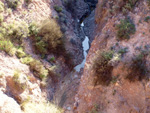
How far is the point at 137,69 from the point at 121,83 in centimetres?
101

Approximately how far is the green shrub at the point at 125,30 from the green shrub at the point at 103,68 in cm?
139

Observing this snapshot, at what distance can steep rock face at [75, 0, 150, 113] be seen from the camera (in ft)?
24.2

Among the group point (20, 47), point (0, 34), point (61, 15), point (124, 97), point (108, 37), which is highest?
point (0, 34)

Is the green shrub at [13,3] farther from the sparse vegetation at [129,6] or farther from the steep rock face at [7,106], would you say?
the sparse vegetation at [129,6]

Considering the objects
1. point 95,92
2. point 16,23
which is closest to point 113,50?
point 95,92

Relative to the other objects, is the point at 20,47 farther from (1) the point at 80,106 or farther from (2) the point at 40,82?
(1) the point at 80,106

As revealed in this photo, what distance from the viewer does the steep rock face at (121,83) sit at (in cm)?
738

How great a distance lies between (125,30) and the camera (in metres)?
9.26

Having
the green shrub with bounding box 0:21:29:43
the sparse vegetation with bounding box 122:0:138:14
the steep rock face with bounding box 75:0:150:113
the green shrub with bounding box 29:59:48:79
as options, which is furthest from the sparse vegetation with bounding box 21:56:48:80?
the sparse vegetation with bounding box 122:0:138:14

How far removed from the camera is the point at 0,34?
33.8ft

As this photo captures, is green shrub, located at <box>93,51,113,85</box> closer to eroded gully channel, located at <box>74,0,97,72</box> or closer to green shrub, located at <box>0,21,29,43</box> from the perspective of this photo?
eroded gully channel, located at <box>74,0,97,72</box>

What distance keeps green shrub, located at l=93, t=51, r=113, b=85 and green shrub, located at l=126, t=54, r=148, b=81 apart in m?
1.01

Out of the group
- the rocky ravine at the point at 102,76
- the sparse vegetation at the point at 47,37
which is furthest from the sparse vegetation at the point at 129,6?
the sparse vegetation at the point at 47,37

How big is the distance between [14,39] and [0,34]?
982 millimetres
